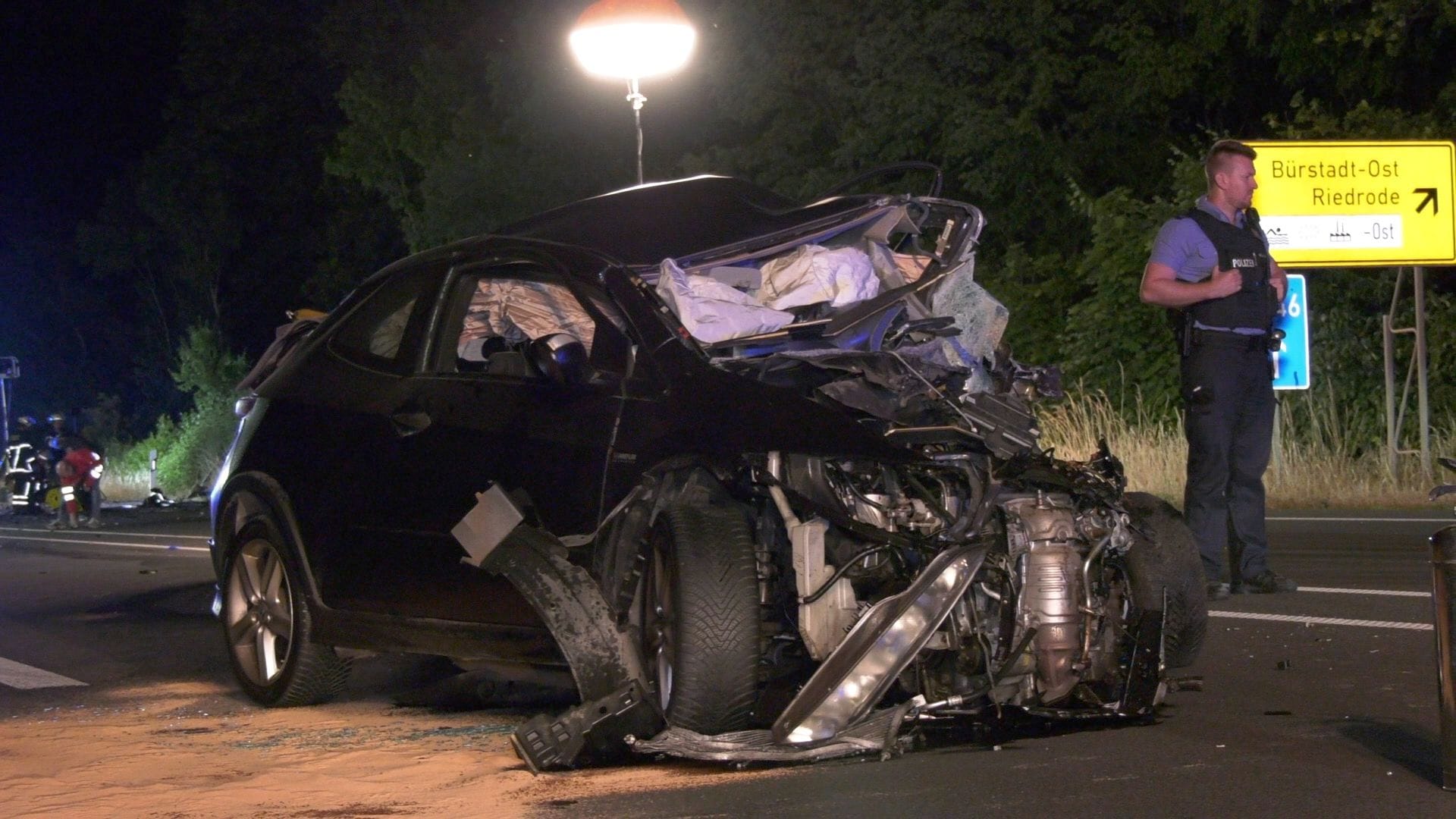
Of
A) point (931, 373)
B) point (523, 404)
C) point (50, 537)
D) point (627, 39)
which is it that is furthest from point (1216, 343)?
point (50, 537)

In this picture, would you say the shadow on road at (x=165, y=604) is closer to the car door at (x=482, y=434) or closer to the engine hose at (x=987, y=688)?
the car door at (x=482, y=434)

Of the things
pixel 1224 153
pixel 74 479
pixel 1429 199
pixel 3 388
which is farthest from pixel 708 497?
pixel 3 388

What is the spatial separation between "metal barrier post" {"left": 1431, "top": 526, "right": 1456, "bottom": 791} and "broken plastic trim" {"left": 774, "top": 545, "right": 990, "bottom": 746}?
4.32 feet

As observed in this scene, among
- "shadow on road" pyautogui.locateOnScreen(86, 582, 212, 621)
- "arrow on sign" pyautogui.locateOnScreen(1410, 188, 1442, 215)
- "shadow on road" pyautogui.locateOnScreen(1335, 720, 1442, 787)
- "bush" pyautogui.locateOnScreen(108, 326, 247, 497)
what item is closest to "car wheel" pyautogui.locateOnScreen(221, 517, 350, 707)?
"shadow on road" pyautogui.locateOnScreen(86, 582, 212, 621)

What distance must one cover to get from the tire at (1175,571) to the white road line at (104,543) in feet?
39.3

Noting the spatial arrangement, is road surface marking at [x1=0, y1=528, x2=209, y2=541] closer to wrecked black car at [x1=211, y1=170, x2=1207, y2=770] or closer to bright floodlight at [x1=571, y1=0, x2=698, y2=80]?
bright floodlight at [x1=571, y1=0, x2=698, y2=80]

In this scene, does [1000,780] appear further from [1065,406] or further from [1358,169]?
[1065,406]

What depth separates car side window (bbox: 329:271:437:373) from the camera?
7.56 m

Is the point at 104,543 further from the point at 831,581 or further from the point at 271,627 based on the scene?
the point at 831,581

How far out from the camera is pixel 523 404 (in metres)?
6.85

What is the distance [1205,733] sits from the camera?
6.27 metres

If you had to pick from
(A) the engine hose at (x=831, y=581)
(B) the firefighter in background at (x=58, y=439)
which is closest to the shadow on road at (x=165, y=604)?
(A) the engine hose at (x=831, y=581)

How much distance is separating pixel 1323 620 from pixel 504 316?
12.6 ft

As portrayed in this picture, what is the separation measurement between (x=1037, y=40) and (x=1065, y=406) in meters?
8.48
